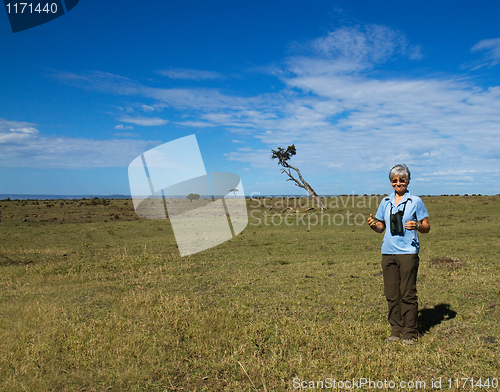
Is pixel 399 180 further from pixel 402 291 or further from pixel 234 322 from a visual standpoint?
pixel 234 322

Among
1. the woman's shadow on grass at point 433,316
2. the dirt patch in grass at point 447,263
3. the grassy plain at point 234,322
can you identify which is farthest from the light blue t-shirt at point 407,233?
the dirt patch in grass at point 447,263

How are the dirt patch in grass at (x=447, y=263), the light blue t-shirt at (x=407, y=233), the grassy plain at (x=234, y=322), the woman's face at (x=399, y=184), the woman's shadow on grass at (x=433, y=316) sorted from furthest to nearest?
the dirt patch in grass at (x=447, y=263) < the woman's shadow on grass at (x=433, y=316) < the woman's face at (x=399, y=184) < the light blue t-shirt at (x=407, y=233) < the grassy plain at (x=234, y=322)

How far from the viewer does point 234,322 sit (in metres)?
6.84

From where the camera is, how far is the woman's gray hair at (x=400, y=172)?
5.20 metres

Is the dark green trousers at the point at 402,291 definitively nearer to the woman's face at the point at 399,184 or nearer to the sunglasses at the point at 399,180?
the woman's face at the point at 399,184

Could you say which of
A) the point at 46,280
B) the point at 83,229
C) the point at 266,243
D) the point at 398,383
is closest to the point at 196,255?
the point at 266,243

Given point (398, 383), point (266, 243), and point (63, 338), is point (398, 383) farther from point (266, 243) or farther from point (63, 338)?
point (266, 243)

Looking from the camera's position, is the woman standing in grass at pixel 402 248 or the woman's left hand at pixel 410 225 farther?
the woman standing in grass at pixel 402 248

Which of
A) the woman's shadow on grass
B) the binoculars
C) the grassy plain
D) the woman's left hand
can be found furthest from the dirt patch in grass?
the woman's left hand

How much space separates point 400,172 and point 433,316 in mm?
3294

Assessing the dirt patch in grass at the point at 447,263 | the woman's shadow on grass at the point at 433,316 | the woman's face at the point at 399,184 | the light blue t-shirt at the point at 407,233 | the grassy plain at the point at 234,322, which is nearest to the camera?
the grassy plain at the point at 234,322

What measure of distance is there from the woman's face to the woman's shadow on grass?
263 cm

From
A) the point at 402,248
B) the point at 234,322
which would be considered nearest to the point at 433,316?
the point at 402,248

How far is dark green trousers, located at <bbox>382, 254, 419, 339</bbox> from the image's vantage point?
5.15 metres
